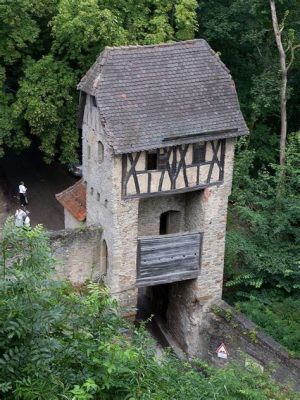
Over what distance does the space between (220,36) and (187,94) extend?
988 centimetres

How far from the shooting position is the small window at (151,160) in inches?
793

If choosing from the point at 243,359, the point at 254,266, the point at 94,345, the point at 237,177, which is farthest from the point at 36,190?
the point at 94,345

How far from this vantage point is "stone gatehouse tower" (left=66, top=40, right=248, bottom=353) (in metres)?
19.7

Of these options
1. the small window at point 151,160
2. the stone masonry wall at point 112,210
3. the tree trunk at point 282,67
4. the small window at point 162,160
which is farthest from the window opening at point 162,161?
the tree trunk at point 282,67

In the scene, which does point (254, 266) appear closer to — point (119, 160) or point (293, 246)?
point (293, 246)

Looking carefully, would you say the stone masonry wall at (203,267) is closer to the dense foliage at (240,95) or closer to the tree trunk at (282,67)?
the dense foliage at (240,95)

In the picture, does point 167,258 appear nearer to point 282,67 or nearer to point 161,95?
point 161,95

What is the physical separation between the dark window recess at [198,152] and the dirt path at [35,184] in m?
7.58

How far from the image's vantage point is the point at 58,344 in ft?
33.7

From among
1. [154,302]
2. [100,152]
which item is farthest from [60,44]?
[154,302]

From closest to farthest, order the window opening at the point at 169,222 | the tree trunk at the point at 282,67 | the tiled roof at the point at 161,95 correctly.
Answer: the tiled roof at the point at 161,95 < the window opening at the point at 169,222 < the tree trunk at the point at 282,67

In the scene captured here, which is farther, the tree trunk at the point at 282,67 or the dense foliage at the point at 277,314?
the tree trunk at the point at 282,67

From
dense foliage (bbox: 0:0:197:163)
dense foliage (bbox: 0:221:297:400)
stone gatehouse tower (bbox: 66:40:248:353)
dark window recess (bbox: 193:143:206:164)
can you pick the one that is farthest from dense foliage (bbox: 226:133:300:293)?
dense foliage (bbox: 0:221:297:400)

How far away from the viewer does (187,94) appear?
20547 millimetres
